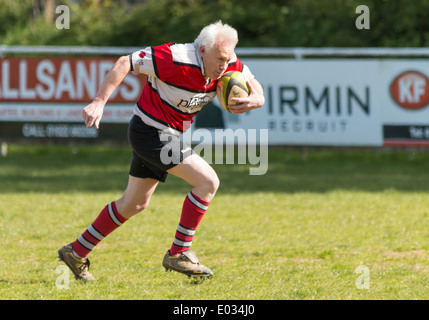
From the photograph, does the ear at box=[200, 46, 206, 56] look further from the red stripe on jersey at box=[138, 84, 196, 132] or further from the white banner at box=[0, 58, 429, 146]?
the white banner at box=[0, 58, 429, 146]

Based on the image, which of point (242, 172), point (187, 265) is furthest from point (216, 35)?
point (242, 172)

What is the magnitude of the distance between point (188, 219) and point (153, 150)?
64cm

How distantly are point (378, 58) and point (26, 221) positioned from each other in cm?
780

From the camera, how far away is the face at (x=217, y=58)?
19.0 ft

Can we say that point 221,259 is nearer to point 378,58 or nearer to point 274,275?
point 274,275

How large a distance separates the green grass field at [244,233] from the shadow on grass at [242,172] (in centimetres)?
3

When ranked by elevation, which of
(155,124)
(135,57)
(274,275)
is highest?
(135,57)

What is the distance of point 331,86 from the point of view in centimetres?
1429

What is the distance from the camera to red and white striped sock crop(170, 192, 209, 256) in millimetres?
6160

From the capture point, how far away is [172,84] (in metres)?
5.95

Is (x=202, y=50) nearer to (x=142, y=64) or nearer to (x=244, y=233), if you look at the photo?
(x=142, y=64)

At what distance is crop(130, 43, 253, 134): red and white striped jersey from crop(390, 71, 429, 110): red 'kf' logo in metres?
8.47

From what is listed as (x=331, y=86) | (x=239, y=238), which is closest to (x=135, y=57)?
(x=239, y=238)

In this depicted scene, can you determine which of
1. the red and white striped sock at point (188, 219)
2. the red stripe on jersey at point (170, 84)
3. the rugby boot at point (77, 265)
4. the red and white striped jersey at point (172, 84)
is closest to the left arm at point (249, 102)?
the red and white striped jersey at point (172, 84)
